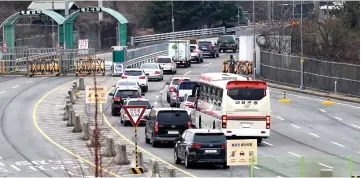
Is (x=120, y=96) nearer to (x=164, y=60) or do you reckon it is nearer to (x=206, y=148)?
(x=206, y=148)

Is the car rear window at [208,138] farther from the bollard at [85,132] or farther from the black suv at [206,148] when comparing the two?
the bollard at [85,132]

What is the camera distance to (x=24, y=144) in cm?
4169

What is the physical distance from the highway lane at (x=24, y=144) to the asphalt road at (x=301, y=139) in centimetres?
388

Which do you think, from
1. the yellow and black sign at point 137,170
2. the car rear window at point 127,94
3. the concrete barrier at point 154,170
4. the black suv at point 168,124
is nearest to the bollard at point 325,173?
the concrete barrier at point 154,170

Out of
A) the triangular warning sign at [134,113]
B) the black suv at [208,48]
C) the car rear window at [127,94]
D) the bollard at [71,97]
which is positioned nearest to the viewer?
the triangular warning sign at [134,113]

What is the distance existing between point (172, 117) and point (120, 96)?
42.5ft

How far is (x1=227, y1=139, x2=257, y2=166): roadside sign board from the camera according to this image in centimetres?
2734

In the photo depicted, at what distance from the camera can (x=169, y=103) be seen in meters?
58.6

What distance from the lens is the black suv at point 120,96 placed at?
Result: 52281mm

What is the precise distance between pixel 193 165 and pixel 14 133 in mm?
13655

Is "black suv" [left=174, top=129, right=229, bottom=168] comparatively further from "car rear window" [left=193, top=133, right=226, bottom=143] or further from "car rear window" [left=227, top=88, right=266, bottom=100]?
"car rear window" [left=227, top=88, right=266, bottom=100]

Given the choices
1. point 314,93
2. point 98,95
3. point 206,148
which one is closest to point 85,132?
point 98,95

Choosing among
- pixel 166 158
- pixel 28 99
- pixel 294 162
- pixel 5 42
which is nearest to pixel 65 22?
pixel 5 42

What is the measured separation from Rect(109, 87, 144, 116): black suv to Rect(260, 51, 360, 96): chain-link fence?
14.6m
